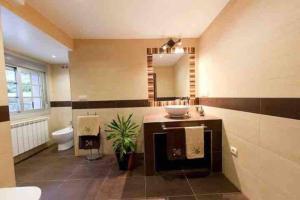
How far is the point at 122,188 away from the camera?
1.89 metres

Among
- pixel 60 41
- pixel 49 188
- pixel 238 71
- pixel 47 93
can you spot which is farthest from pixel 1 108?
pixel 47 93

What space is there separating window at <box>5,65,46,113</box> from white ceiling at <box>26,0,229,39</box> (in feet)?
4.71

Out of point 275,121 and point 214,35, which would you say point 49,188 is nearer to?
point 275,121

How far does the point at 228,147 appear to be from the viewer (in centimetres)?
195

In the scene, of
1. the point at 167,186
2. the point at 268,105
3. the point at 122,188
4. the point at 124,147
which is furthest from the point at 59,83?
the point at 268,105

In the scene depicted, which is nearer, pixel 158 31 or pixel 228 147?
pixel 228 147

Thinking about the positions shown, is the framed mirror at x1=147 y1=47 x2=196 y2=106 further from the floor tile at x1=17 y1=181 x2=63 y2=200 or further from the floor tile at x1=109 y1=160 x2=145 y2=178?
the floor tile at x1=17 y1=181 x2=63 y2=200

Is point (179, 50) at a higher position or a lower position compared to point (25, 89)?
higher

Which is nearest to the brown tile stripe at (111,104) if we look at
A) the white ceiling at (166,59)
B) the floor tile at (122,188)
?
the white ceiling at (166,59)

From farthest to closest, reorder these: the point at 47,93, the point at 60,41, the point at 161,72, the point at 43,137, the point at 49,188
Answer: the point at 47,93
the point at 43,137
the point at 161,72
the point at 60,41
the point at 49,188

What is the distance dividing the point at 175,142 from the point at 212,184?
2.18ft

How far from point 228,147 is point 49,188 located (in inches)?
89.7

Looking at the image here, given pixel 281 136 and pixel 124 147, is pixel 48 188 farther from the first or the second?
pixel 281 136

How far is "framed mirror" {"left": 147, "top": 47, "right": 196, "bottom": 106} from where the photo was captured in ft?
9.14
